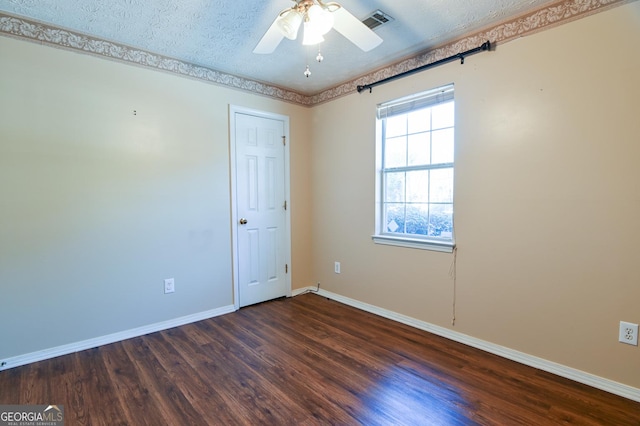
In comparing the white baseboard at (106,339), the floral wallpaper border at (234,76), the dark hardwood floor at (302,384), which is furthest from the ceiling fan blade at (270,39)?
the white baseboard at (106,339)

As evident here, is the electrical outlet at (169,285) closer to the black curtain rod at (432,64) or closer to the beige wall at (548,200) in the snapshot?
the beige wall at (548,200)

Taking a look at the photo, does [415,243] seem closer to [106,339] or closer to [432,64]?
[432,64]

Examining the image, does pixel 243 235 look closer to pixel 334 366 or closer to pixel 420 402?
pixel 334 366

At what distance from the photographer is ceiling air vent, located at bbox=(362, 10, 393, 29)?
85.4 inches

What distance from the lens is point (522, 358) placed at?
225cm

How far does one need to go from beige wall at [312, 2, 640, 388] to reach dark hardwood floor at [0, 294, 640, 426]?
274 millimetres

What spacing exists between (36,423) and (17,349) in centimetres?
85

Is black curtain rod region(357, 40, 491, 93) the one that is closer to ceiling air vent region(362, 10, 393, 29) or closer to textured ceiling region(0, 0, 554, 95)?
textured ceiling region(0, 0, 554, 95)

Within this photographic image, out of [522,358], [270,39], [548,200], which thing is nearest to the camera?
[270,39]

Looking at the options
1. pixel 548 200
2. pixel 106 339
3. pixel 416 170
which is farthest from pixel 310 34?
pixel 106 339

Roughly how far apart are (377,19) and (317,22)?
776mm

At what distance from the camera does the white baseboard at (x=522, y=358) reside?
1888 mm

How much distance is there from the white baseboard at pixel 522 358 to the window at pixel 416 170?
707mm

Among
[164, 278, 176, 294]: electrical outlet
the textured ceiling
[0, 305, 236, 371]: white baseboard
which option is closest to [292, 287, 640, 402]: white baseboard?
[0, 305, 236, 371]: white baseboard
